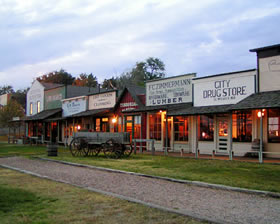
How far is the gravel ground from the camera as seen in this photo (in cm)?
578

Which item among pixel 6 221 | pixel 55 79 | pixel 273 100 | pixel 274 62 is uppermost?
pixel 55 79

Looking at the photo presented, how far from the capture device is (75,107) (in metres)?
29.9

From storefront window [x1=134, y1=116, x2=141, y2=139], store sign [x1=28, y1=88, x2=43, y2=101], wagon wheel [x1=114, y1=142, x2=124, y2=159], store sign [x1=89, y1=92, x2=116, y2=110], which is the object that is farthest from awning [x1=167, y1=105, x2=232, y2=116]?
store sign [x1=28, y1=88, x2=43, y2=101]

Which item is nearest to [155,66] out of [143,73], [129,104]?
[143,73]

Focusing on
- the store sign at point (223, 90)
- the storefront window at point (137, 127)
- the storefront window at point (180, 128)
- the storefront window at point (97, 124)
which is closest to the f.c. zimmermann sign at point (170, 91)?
the store sign at point (223, 90)

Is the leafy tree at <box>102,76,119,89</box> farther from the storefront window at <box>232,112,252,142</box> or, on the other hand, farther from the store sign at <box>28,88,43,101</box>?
the storefront window at <box>232,112,252,142</box>

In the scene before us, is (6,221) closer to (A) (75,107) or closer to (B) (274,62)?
(B) (274,62)

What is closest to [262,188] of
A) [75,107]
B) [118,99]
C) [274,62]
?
[274,62]

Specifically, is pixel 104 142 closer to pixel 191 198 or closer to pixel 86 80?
pixel 191 198

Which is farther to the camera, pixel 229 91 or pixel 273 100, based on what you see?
pixel 229 91

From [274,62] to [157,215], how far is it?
1180 centimetres

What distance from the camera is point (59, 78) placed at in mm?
61438

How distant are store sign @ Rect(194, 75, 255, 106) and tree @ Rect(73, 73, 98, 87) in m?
43.8

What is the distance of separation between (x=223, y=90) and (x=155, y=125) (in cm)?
560
